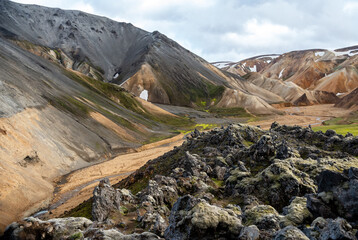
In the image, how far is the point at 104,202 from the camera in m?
18.1

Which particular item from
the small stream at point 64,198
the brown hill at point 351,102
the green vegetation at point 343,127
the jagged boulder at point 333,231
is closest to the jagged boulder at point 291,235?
the jagged boulder at point 333,231

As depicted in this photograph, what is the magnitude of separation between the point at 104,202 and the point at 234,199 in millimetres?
9465

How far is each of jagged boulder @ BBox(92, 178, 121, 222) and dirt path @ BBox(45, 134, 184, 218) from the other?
37.0 feet

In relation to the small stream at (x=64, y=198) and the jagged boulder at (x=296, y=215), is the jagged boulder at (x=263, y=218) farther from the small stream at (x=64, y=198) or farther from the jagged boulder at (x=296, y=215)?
the small stream at (x=64, y=198)

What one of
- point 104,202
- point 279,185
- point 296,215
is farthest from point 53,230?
point 279,185

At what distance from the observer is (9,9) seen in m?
188

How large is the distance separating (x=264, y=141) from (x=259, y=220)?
1403 centimetres

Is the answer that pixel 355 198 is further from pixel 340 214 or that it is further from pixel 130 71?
pixel 130 71

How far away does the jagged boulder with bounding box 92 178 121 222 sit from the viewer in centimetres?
1717

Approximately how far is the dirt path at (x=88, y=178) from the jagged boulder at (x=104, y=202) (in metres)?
11.3

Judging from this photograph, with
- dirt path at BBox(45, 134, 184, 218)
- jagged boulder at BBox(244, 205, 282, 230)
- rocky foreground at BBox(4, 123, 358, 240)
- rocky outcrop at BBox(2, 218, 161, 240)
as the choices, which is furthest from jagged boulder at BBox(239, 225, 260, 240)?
dirt path at BBox(45, 134, 184, 218)

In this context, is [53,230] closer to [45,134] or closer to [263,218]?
[263,218]

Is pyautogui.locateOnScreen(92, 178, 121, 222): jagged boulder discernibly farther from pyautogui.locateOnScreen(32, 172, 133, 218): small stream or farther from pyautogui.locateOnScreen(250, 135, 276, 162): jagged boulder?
pyautogui.locateOnScreen(32, 172, 133, 218): small stream

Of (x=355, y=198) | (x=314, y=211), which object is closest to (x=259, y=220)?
(x=314, y=211)
